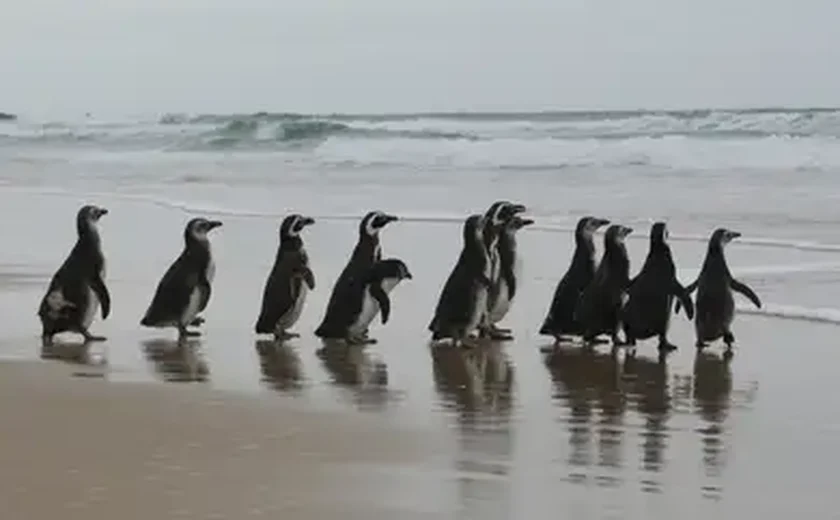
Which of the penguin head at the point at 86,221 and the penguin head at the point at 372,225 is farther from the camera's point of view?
the penguin head at the point at 372,225

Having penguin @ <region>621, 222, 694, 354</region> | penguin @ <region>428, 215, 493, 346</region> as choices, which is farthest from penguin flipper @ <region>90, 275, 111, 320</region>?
penguin @ <region>621, 222, 694, 354</region>

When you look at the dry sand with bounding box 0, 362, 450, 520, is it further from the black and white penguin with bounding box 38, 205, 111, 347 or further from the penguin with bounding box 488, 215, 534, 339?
the penguin with bounding box 488, 215, 534, 339

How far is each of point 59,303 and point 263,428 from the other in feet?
11.1

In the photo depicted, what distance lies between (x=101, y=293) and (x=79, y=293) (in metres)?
0.13

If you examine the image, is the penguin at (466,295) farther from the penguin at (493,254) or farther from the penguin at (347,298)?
the penguin at (347,298)

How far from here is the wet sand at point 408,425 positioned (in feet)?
16.1

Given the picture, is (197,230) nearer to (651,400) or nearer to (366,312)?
(366,312)

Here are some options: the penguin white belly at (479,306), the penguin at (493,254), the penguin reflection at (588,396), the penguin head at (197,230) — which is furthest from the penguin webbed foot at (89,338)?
the penguin reflection at (588,396)

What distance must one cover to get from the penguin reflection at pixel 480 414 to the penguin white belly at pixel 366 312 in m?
0.50

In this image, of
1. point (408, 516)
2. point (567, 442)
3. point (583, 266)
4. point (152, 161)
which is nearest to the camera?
point (408, 516)

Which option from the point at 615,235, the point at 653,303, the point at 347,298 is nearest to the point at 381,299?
the point at 347,298

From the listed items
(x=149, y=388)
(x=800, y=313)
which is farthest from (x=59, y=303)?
(x=800, y=313)

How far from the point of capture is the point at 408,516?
4.64 meters

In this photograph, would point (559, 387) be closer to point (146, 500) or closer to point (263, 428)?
point (263, 428)
